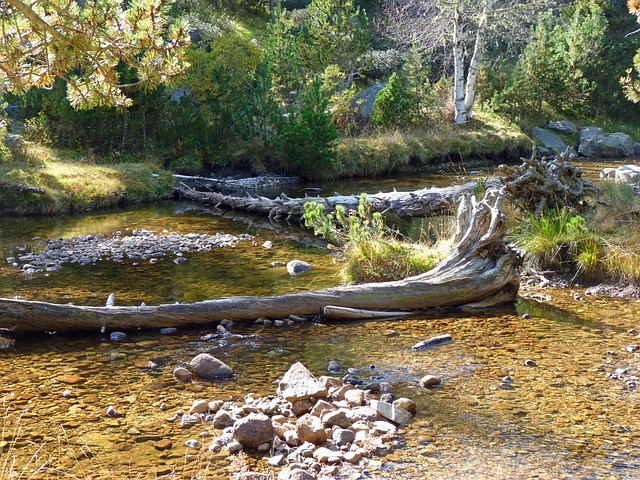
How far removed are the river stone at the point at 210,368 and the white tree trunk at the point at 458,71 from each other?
76.2 ft

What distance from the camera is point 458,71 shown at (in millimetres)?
26766

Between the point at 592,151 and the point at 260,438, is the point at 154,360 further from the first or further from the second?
the point at 592,151

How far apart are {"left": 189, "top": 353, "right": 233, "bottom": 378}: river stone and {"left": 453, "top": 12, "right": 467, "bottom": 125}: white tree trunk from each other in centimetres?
2324

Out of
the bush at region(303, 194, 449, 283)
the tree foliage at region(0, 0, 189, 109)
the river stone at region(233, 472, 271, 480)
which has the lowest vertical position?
the river stone at region(233, 472, 271, 480)

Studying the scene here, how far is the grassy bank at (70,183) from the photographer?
15945 mm

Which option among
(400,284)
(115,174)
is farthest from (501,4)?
→ (400,284)

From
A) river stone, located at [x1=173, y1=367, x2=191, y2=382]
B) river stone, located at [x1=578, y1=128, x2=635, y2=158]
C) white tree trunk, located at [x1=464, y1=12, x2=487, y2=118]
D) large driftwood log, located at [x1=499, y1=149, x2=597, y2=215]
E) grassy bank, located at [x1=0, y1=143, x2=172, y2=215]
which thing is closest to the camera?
river stone, located at [x1=173, y1=367, x2=191, y2=382]

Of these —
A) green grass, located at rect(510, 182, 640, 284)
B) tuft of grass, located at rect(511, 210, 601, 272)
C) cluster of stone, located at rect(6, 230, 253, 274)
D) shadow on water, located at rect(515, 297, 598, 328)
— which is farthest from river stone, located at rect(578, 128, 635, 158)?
shadow on water, located at rect(515, 297, 598, 328)

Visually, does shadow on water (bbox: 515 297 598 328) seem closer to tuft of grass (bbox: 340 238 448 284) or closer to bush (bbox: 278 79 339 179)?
tuft of grass (bbox: 340 238 448 284)

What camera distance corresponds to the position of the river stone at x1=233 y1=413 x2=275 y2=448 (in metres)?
4.32

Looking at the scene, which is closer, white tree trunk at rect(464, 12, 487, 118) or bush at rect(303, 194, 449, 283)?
bush at rect(303, 194, 449, 283)

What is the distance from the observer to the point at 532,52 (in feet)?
102

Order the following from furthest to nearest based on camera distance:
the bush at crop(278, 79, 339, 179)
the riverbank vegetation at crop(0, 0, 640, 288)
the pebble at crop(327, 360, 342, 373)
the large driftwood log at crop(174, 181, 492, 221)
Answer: the bush at crop(278, 79, 339, 179) → the large driftwood log at crop(174, 181, 492, 221) → the riverbank vegetation at crop(0, 0, 640, 288) → the pebble at crop(327, 360, 342, 373)

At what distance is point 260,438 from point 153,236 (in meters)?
8.98
